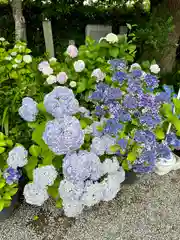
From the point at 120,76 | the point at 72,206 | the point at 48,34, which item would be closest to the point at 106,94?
the point at 120,76

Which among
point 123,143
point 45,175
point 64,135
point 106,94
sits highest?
point 106,94

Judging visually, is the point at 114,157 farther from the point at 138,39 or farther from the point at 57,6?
the point at 57,6

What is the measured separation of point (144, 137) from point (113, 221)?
683mm

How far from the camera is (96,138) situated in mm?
1583

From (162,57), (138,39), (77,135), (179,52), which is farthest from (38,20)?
(77,135)

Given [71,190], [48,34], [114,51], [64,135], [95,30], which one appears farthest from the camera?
[95,30]

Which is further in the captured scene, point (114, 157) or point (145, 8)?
point (145, 8)

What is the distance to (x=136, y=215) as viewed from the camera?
186 cm

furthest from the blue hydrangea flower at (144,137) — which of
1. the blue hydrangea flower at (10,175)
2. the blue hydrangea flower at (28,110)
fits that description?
the blue hydrangea flower at (10,175)

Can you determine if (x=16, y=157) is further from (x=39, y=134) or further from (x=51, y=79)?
(x=51, y=79)

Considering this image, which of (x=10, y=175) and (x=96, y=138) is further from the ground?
(x=96, y=138)

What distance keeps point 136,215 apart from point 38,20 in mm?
3112

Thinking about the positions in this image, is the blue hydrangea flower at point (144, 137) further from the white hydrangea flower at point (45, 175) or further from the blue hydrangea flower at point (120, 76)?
the white hydrangea flower at point (45, 175)

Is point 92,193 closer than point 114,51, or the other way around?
point 92,193
